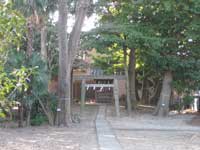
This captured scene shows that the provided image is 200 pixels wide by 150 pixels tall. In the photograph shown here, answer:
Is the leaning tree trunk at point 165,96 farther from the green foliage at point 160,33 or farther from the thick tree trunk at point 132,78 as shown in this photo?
the thick tree trunk at point 132,78

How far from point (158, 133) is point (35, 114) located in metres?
5.02

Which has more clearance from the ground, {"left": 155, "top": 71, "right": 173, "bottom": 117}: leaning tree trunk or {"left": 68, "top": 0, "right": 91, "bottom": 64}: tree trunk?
{"left": 68, "top": 0, "right": 91, "bottom": 64}: tree trunk

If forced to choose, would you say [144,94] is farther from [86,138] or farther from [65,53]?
[86,138]

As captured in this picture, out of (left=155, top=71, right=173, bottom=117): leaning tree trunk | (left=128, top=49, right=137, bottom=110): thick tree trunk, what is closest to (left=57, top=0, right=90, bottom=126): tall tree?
(left=155, top=71, right=173, bottom=117): leaning tree trunk

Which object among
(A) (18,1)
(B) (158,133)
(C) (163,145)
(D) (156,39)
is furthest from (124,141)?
(D) (156,39)

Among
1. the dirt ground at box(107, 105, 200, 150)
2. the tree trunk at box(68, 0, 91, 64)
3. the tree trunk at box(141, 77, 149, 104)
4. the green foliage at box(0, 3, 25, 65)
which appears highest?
the tree trunk at box(68, 0, 91, 64)

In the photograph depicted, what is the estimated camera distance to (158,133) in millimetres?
13320

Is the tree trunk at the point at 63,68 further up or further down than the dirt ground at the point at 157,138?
further up

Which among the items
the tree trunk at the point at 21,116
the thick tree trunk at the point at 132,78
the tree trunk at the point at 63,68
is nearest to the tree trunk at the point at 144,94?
the thick tree trunk at the point at 132,78

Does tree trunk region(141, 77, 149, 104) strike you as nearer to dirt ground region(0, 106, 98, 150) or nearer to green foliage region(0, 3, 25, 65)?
dirt ground region(0, 106, 98, 150)

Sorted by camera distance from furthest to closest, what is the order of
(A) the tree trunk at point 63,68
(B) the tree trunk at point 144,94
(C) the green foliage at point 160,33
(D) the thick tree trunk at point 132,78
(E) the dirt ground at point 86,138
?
(B) the tree trunk at point 144,94, (D) the thick tree trunk at point 132,78, (C) the green foliage at point 160,33, (A) the tree trunk at point 63,68, (E) the dirt ground at point 86,138

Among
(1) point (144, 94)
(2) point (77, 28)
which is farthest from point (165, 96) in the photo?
(1) point (144, 94)

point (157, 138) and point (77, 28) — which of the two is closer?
point (157, 138)

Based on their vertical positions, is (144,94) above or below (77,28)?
below
